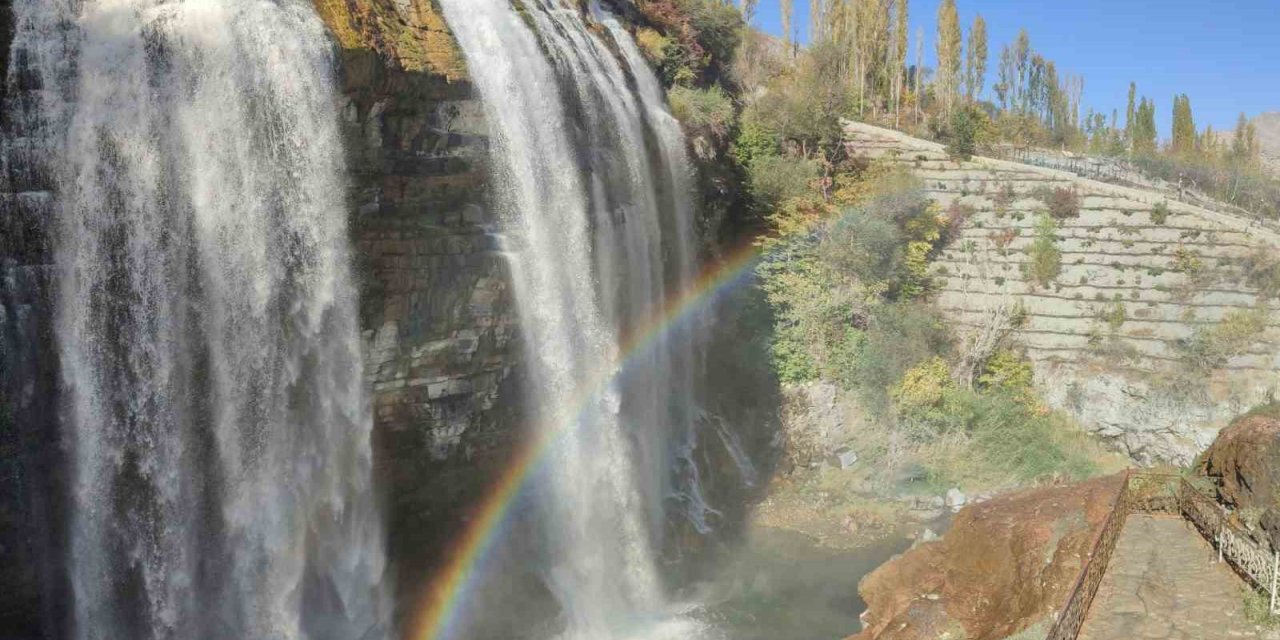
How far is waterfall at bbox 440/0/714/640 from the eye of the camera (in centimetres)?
1485

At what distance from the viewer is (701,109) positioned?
74.1 ft

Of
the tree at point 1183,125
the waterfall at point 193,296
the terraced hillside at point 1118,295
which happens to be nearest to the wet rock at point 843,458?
the terraced hillside at point 1118,295

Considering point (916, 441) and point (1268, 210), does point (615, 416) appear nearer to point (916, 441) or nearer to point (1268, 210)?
point (916, 441)

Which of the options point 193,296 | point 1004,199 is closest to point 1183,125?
point 1004,199

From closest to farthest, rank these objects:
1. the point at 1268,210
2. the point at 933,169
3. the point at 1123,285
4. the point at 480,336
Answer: the point at 480,336 < the point at 1123,285 < the point at 1268,210 < the point at 933,169

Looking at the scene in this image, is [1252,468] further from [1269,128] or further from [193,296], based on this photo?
[1269,128]

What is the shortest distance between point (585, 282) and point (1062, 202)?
1551 centimetres

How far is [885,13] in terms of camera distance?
3738 cm

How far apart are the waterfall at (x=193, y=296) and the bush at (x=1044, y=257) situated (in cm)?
1889

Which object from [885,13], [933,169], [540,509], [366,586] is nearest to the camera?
[366,586]

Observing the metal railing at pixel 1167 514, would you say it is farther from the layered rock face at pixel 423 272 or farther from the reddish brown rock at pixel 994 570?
the layered rock face at pixel 423 272

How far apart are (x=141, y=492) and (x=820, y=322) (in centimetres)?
1599

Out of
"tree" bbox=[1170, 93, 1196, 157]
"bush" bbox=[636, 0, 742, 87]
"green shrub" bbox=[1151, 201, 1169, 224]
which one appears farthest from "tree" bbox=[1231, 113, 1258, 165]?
"bush" bbox=[636, 0, 742, 87]

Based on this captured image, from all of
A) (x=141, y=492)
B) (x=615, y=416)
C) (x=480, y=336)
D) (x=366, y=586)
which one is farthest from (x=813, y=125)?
(x=141, y=492)
